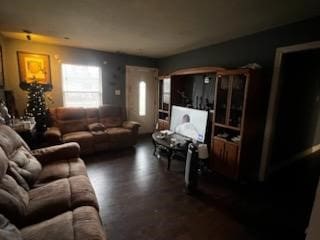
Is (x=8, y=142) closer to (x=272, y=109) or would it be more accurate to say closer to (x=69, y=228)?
(x=69, y=228)

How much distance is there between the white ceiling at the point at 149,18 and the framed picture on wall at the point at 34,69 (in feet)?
1.54

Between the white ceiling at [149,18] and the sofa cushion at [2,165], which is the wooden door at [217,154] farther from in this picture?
the sofa cushion at [2,165]

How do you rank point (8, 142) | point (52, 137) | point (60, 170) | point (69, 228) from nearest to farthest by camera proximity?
point (69, 228)
point (8, 142)
point (60, 170)
point (52, 137)

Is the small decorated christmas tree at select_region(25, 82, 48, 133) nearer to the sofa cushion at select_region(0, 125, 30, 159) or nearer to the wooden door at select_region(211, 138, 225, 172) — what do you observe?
the sofa cushion at select_region(0, 125, 30, 159)

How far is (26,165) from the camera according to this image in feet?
6.56

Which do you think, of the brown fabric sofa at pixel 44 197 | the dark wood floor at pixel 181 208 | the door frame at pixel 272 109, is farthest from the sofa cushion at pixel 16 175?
the door frame at pixel 272 109

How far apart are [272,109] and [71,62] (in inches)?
176

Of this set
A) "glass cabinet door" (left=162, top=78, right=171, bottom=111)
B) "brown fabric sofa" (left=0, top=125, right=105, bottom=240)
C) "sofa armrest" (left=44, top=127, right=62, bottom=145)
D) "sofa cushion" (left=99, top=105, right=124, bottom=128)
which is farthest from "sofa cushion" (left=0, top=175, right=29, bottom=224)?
"glass cabinet door" (left=162, top=78, right=171, bottom=111)

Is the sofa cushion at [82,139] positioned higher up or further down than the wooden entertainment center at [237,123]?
further down

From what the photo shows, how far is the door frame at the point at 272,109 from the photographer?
8.65 feet

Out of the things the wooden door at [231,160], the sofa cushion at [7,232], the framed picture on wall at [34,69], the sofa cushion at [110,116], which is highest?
the framed picture on wall at [34,69]

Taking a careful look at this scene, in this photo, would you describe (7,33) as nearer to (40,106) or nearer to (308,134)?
(40,106)

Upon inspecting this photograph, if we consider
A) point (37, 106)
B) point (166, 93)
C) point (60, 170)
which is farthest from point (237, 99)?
point (37, 106)

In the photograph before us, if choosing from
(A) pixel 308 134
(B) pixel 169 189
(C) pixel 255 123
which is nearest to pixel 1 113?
(B) pixel 169 189
